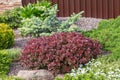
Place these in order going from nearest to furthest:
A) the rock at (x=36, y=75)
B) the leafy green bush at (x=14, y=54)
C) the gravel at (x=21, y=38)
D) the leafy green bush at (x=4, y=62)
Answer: the rock at (x=36, y=75) → the leafy green bush at (x=4, y=62) → the gravel at (x=21, y=38) → the leafy green bush at (x=14, y=54)

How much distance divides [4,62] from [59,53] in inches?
47.1

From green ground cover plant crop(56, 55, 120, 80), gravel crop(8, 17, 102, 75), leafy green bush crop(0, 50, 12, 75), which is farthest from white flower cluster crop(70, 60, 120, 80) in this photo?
leafy green bush crop(0, 50, 12, 75)

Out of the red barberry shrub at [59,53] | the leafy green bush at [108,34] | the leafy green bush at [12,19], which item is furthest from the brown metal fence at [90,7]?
the red barberry shrub at [59,53]

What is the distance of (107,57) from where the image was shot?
343 inches

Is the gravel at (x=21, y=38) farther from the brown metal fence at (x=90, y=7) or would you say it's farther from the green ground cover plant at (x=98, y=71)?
the brown metal fence at (x=90, y=7)

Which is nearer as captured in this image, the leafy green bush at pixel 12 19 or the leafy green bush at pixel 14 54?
the leafy green bush at pixel 14 54

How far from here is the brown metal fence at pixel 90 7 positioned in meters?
14.0

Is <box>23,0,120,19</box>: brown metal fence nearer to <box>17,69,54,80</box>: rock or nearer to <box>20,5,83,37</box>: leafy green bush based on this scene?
<box>20,5,83,37</box>: leafy green bush

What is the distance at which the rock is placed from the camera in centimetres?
812

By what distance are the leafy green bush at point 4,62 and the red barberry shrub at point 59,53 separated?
29 centimetres

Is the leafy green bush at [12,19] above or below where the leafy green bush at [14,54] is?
above

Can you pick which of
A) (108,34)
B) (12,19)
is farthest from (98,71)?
(12,19)

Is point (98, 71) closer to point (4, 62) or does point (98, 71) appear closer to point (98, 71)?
point (98, 71)

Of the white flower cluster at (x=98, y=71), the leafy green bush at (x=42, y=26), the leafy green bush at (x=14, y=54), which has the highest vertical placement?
the leafy green bush at (x=42, y=26)
